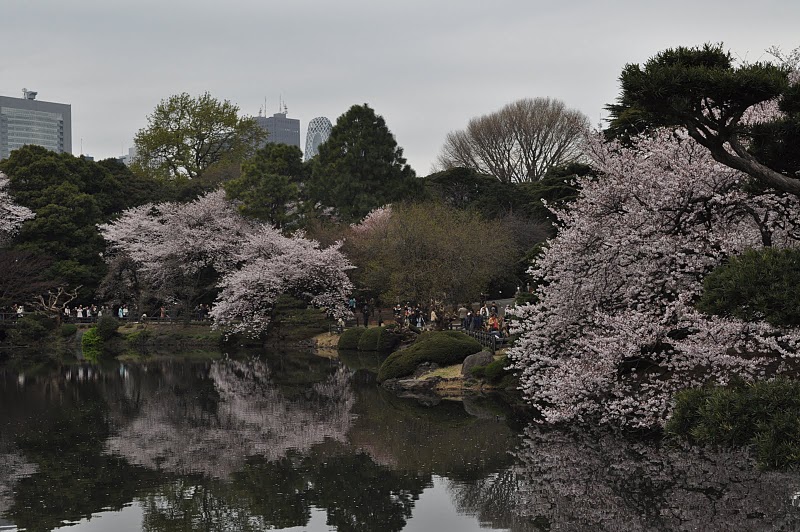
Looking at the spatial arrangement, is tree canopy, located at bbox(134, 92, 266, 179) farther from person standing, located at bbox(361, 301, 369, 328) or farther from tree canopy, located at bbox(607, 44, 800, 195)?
tree canopy, located at bbox(607, 44, 800, 195)

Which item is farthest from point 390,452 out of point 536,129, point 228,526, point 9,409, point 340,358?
point 536,129

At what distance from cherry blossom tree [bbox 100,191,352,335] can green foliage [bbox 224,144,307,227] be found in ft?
3.26

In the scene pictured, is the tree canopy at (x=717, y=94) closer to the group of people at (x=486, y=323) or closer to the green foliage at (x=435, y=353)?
the green foliage at (x=435, y=353)

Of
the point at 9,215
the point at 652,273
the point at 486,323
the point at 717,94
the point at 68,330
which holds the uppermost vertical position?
the point at 9,215

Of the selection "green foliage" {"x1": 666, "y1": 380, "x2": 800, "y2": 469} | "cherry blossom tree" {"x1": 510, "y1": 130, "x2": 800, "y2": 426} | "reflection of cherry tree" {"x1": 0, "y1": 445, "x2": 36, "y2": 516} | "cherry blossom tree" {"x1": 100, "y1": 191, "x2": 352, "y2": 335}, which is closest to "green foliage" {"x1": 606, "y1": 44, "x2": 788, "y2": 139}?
"green foliage" {"x1": 666, "y1": 380, "x2": 800, "y2": 469}

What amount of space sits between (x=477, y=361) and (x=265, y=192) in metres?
26.5

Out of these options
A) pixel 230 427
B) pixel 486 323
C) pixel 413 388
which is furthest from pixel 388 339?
pixel 230 427

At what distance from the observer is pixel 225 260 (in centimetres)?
5175

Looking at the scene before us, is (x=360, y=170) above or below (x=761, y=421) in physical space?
above

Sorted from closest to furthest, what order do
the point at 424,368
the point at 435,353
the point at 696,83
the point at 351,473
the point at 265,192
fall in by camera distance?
the point at 696,83, the point at 351,473, the point at 435,353, the point at 424,368, the point at 265,192

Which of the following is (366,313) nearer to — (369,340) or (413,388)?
(369,340)

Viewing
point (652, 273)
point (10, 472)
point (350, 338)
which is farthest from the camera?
point (350, 338)

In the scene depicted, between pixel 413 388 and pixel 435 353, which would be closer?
pixel 413 388

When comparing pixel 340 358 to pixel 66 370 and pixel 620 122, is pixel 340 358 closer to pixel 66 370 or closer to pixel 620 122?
pixel 66 370
